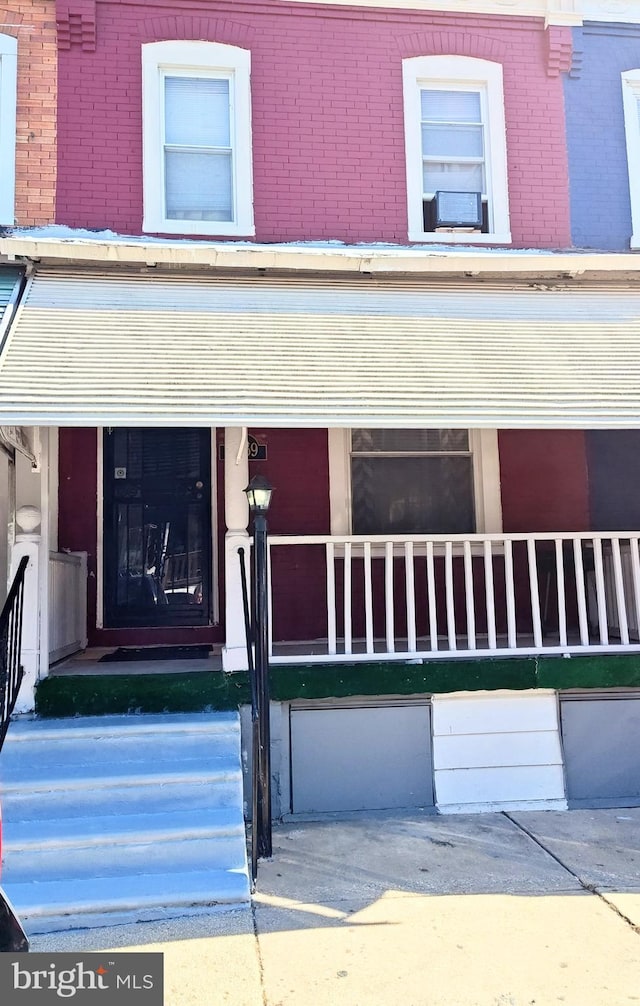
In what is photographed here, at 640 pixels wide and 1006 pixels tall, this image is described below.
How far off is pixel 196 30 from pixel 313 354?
4.33 meters

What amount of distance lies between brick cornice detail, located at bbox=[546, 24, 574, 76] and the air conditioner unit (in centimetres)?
173

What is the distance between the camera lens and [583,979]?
133 inches

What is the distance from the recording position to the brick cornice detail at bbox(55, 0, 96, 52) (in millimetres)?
7039

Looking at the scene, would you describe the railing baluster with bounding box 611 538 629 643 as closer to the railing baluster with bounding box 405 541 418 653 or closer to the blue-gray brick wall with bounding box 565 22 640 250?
the railing baluster with bounding box 405 541 418 653

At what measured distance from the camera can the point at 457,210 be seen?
24.1 feet

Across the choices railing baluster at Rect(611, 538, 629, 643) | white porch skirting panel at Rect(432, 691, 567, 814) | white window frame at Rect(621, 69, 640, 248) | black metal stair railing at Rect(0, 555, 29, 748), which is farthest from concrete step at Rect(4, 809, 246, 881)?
white window frame at Rect(621, 69, 640, 248)

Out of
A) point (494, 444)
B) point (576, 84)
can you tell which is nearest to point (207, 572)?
point (494, 444)

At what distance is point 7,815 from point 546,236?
6960 mm

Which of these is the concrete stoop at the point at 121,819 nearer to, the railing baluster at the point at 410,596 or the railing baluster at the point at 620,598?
the railing baluster at the point at 410,596

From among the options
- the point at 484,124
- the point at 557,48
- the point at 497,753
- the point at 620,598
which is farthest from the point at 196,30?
the point at 497,753

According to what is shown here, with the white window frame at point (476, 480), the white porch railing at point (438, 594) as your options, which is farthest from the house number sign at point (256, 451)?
the white porch railing at point (438, 594)

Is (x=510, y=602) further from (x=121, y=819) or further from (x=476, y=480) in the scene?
(x=121, y=819)

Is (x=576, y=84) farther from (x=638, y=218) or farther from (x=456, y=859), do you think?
(x=456, y=859)

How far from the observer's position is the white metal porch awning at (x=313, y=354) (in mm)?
4516
